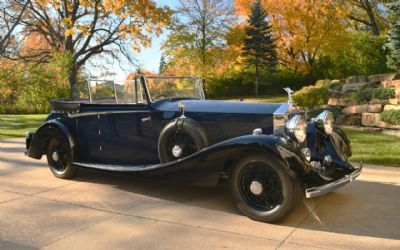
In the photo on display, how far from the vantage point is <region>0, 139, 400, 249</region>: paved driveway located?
3391 millimetres

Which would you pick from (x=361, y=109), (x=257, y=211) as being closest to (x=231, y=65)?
(x=361, y=109)

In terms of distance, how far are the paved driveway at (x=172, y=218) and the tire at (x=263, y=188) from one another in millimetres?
123

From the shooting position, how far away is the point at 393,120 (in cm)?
969

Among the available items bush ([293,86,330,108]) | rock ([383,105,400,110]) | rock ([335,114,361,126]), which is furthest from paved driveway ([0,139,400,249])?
bush ([293,86,330,108])

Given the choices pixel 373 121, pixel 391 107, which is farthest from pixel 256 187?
pixel 391 107

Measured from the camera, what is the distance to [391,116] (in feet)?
A: 31.9

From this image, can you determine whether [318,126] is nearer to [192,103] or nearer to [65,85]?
[192,103]

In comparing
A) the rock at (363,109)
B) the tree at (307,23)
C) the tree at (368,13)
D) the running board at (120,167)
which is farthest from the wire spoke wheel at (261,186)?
the tree at (368,13)

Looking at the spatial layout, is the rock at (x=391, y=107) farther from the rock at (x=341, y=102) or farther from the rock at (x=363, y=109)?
the rock at (x=341, y=102)

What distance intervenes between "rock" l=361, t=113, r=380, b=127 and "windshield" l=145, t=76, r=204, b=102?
6319 mm

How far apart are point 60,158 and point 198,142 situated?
94.6 inches

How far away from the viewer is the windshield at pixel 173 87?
5.04 m

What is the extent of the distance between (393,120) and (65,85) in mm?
16956

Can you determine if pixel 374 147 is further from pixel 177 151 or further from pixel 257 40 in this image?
pixel 257 40
